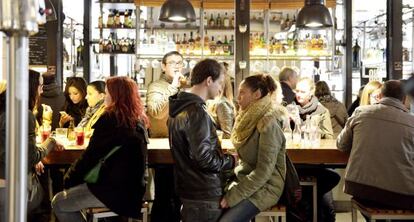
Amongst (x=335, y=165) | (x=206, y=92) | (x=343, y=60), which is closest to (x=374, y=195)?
(x=335, y=165)

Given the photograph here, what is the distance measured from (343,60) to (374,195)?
4.72 metres

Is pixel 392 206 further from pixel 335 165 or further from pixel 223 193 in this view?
pixel 223 193

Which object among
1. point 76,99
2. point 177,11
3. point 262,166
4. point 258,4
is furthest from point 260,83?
point 258,4

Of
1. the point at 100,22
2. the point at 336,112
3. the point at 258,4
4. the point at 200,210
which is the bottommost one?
the point at 200,210

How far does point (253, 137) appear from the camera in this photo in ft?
10.3

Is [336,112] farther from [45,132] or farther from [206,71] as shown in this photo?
[206,71]

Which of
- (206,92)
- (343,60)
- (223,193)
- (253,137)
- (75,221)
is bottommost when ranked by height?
(75,221)

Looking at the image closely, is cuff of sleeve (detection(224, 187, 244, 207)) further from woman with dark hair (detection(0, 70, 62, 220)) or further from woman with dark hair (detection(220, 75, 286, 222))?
woman with dark hair (detection(0, 70, 62, 220))

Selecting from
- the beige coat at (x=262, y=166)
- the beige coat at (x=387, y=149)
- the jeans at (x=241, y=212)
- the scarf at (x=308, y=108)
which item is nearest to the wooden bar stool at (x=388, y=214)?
the beige coat at (x=387, y=149)

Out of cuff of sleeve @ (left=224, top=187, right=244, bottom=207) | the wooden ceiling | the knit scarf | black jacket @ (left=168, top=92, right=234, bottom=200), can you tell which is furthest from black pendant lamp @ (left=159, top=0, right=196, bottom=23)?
cuff of sleeve @ (left=224, top=187, right=244, bottom=207)

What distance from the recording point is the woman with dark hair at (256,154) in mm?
3049

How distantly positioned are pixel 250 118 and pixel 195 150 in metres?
0.49

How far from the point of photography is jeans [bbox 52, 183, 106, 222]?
3377 mm

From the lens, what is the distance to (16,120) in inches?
33.9
